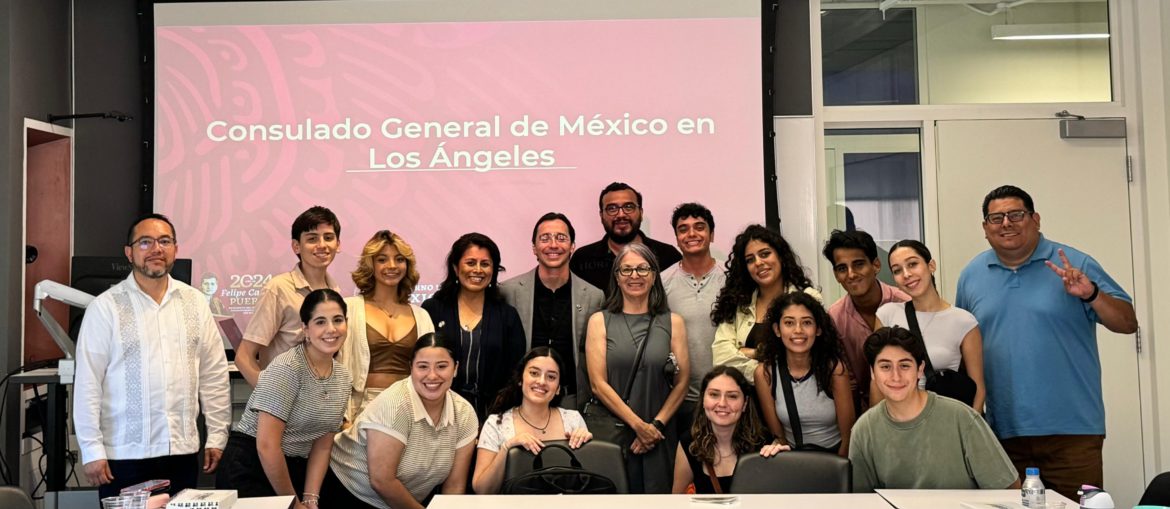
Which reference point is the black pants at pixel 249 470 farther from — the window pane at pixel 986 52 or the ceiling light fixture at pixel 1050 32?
the ceiling light fixture at pixel 1050 32

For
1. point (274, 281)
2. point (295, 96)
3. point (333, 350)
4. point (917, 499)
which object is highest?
point (295, 96)

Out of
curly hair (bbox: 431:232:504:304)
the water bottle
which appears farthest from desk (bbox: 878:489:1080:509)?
curly hair (bbox: 431:232:504:304)

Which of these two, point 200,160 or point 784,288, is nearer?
point 784,288

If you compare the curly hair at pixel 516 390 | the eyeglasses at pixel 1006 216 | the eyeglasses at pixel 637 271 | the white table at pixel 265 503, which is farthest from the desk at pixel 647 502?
the eyeglasses at pixel 1006 216

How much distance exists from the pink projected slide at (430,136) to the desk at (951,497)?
2.10 meters

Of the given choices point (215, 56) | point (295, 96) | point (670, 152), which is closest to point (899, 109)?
point (670, 152)

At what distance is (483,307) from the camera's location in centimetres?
406

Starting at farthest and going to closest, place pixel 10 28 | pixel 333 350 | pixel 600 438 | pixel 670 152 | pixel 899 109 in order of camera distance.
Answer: pixel 899 109
pixel 670 152
pixel 10 28
pixel 600 438
pixel 333 350

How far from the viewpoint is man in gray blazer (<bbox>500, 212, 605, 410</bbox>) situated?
4168mm

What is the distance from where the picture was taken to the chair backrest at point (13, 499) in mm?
2788

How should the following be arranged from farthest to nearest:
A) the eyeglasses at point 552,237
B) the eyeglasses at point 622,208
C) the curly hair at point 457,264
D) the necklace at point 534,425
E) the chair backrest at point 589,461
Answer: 1. the eyeglasses at point 622,208
2. the eyeglasses at point 552,237
3. the curly hair at point 457,264
4. the necklace at point 534,425
5. the chair backrest at point 589,461

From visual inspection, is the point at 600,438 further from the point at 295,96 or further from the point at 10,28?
the point at 10,28

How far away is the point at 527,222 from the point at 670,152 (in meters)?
0.83

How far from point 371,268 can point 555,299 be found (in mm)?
815
